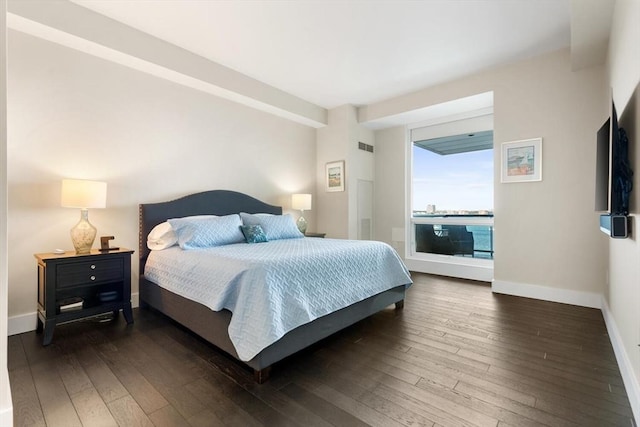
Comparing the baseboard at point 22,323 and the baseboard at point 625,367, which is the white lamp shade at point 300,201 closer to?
the baseboard at point 22,323

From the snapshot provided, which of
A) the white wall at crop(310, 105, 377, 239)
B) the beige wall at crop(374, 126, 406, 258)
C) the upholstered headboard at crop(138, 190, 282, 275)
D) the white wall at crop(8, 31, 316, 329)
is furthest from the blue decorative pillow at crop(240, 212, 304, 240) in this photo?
the beige wall at crop(374, 126, 406, 258)

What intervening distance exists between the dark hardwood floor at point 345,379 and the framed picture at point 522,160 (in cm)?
169

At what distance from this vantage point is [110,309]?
266cm

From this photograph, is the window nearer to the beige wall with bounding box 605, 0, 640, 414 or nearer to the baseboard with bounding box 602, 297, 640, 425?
the baseboard with bounding box 602, 297, 640, 425

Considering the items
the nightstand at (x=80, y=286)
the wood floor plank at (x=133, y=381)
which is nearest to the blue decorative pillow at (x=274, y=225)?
the nightstand at (x=80, y=286)

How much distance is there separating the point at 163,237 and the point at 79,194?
0.80 metres

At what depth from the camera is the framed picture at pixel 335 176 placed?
16.8 ft

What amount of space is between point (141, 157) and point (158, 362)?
2241 millimetres

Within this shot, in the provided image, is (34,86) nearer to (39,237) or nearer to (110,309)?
(39,237)

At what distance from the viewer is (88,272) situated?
2.54 meters

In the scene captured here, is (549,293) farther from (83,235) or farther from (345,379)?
(83,235)

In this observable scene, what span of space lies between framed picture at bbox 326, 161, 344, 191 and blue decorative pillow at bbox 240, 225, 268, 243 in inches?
82.0

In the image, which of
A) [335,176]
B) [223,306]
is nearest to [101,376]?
[223,306]

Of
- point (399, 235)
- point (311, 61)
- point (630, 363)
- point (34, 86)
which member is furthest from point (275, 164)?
point (630, 363)
